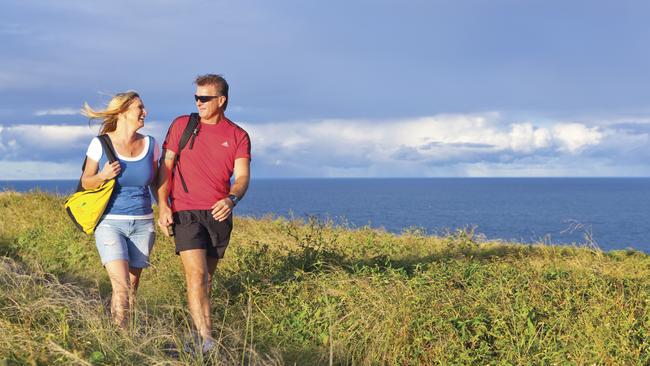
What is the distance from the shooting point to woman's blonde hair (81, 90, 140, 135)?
6833 millimetres

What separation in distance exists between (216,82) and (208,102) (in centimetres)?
21

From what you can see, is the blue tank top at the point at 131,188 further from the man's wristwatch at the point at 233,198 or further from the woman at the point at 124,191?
the man's wristwatch at the point at 233,198

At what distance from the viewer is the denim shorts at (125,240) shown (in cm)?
668

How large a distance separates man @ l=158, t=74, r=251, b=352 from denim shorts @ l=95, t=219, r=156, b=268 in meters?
0.18

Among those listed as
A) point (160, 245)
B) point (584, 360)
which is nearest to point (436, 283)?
point (584, 360)

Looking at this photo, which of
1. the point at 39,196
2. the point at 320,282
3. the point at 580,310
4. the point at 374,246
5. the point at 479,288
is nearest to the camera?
the point at 580,310

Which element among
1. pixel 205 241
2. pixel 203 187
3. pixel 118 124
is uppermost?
pixel 118 124

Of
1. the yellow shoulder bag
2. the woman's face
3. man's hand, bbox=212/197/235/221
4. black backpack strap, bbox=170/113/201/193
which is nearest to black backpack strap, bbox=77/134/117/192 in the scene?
the yellow shoulder bag

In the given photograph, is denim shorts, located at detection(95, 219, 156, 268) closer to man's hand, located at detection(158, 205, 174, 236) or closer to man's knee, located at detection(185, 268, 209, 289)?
man's hand, located at detection(158, 205, 174, 236)

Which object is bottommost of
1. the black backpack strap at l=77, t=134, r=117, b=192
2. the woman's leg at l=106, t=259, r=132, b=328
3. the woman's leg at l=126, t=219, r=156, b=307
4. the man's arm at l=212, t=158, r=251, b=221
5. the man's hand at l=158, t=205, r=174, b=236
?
the woman's leg at l=106, t=259, r=132, b=328

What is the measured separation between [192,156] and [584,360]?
159 inches

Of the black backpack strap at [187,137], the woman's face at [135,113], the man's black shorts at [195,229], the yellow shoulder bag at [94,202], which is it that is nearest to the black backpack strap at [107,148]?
the yellow shoulder bag at [94,202]

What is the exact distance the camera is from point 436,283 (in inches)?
321

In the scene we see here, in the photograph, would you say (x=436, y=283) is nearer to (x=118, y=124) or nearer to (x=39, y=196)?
(x=118, y=124)
